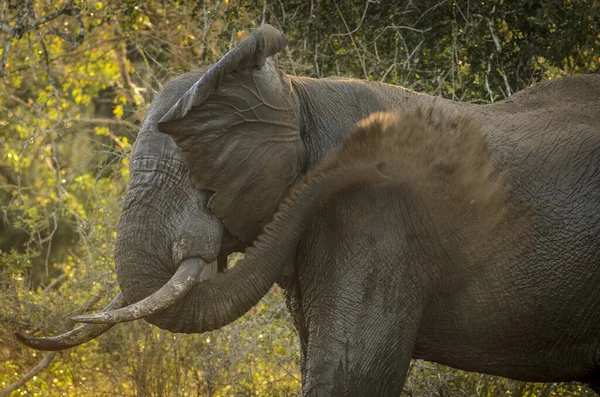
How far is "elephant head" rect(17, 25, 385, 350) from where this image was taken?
14.4ft

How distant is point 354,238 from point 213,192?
0.64m

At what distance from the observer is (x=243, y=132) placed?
179 inches

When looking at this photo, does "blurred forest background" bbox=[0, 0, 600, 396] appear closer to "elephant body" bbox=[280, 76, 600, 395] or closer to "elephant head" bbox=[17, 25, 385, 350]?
"elephant body" bbox=[280, 76, 600, 395]

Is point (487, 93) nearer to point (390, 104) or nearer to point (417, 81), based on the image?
point (417, 81)

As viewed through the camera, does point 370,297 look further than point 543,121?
No

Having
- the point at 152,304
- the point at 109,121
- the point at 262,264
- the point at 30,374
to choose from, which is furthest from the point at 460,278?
the point at 109,121

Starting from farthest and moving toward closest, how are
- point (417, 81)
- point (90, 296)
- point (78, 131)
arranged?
point (78, 131) < point (90, 296) < point (417, 81)

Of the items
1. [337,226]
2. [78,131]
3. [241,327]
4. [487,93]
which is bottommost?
[78,131]

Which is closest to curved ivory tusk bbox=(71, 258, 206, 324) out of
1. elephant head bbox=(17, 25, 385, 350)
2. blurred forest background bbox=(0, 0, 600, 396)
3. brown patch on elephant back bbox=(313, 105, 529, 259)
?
elephant head bbox=(17, 25, 385, 350)

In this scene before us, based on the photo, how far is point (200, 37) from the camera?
29.8ft

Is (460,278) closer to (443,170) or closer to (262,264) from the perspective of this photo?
(443,170)

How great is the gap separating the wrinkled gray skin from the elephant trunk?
0.04 ft

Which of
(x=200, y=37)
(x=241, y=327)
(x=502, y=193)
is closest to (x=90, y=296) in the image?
(x=241, y=327)

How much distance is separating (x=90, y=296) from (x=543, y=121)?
15.9 feet
